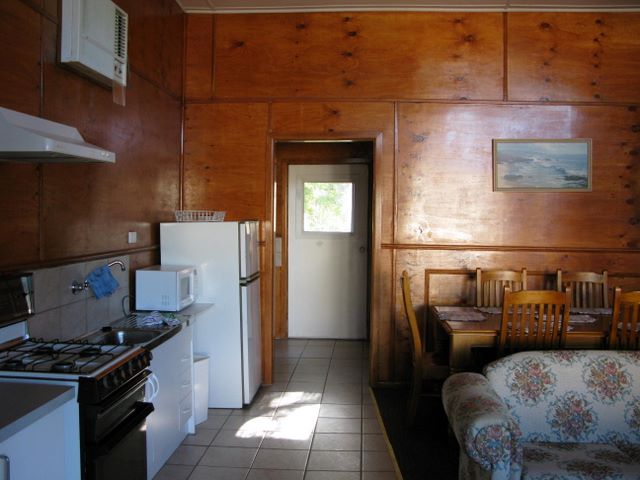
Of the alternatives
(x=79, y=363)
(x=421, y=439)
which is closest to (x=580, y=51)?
(x=421, y=439)

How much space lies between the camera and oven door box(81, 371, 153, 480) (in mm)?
2012

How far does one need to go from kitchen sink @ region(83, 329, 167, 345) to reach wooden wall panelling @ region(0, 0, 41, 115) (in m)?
1.19

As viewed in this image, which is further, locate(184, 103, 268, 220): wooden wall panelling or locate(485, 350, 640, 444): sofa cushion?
locate(184, 103, 268, 220): wooden wall panelling

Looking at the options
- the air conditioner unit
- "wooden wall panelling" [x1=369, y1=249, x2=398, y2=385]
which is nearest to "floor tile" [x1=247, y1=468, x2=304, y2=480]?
"wooden wall panelling" [x1=369, y1=249, x2=398, y2=385]

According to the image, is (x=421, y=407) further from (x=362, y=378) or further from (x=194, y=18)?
(x=194, y=18)

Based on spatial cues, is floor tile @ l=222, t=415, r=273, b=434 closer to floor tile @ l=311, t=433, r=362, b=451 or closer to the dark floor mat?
floor tile @ l=311, t=433, r=362, b=451

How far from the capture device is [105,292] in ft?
10.0

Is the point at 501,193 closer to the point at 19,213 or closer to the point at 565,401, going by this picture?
the point at 565,401

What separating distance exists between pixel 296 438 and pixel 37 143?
2.36 metres

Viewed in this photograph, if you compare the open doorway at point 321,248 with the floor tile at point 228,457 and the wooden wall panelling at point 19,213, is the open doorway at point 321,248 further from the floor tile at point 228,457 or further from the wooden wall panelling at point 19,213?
the wooden wall panelling at point 19,213

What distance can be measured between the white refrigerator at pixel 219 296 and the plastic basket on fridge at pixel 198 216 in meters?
0.30

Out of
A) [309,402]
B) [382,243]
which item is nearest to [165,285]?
[309,402]

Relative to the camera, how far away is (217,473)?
299cm

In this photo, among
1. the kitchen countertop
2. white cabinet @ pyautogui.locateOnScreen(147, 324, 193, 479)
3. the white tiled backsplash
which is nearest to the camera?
the kitchen countertop
